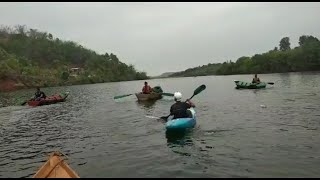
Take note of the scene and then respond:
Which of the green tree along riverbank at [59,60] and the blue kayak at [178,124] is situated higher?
the green tree along riverbank at [59,60]

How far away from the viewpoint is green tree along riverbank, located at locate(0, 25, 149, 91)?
127750 millimetres

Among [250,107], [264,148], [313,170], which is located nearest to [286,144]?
[264,148]

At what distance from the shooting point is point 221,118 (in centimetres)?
2403

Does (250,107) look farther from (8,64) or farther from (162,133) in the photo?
(8,64)

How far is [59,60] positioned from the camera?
167875 millimetres

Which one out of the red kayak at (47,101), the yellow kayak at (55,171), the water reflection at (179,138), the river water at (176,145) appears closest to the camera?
the yellow kayak at (55,171)

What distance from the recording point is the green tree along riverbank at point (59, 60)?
127750 millimetres

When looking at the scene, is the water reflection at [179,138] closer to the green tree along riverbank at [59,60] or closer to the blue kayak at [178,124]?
the blue kayak at [178,124]

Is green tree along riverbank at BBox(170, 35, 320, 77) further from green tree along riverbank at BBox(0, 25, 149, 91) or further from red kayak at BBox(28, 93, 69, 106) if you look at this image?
red kayak at BBox(28, 93, 69, 106)

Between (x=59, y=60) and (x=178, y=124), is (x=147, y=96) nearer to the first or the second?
Answer: (x=178, y=124)

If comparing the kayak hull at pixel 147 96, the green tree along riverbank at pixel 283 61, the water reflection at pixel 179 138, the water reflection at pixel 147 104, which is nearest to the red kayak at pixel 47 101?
the kayak hull at pixel 147 96

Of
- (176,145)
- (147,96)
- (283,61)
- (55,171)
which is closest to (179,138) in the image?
(176,145)

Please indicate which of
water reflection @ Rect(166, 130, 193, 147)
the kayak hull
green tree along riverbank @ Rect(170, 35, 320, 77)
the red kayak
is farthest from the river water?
green tree along riverbank @ Rect(170, 35, 320, 77)

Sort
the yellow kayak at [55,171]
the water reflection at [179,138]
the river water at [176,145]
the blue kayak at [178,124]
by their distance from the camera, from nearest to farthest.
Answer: the yellow kayak at [55,171]
the river water at [176,145]
the water reflection at [179,138]
the blue kayak at [178,124]
